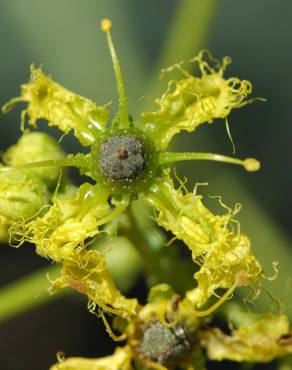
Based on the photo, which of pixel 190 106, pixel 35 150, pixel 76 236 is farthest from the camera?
pixel 35 150

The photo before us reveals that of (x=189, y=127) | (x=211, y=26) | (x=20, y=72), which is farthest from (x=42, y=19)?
(x=189, y=127)

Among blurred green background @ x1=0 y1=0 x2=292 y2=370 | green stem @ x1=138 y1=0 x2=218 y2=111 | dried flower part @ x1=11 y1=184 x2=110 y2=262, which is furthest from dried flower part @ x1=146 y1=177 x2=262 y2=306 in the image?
blurred green background @ x1=0 y1=0 x2=292 y2=370

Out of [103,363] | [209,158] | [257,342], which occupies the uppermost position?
[209,158]

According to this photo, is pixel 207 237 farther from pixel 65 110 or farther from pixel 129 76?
pixel 129 76

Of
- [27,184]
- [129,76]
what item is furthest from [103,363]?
[129,76]

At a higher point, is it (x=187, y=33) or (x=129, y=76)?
(x=187, y=33)

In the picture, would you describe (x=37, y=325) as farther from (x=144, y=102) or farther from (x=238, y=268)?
(x=238, y=268)

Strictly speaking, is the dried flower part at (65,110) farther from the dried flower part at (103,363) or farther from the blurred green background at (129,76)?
the blurred green background at (129,76)
